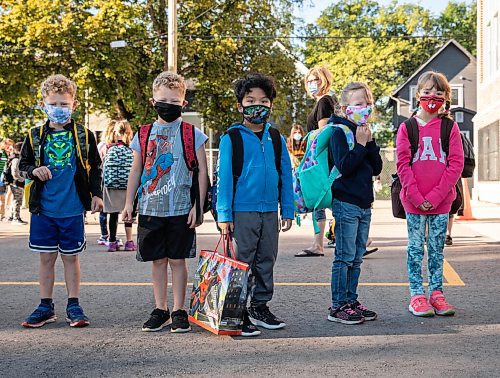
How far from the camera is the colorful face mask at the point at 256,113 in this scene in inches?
233

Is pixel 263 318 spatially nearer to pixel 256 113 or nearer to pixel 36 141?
pixel 256 113

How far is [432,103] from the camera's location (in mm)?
6613

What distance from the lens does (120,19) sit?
3269 centimetres

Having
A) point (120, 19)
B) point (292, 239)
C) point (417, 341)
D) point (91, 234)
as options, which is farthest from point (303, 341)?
point (120, 19)

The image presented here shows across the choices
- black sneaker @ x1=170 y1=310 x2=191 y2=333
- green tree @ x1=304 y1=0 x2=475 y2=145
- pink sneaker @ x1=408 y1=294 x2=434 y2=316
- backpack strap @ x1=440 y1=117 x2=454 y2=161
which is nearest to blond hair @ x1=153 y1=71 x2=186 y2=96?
black sneaker @ x1=170 y1=310 x2=191 y2=333

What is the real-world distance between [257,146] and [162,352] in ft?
5.18

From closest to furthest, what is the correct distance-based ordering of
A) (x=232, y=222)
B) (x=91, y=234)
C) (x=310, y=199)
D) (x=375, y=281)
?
(x=232, y=222) → (x=310, y=199) → (x=375, y=281) → (x=91, y=234)

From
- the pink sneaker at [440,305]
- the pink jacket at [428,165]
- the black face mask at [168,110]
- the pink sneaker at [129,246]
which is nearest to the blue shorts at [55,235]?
the black face mask at [168,110]

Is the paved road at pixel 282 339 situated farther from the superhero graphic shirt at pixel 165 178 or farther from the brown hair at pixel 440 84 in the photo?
the brown hair at pixel 440 84

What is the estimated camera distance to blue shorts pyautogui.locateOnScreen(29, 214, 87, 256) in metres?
6.30

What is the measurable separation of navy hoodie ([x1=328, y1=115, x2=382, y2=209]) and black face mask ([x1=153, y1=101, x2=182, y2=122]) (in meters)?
1.17

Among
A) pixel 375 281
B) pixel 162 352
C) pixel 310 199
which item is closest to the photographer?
pixel 162 352

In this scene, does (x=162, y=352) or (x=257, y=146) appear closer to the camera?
(x=162, y=352)

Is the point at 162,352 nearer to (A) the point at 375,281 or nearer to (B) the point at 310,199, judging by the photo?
(B) the point at 310,199
